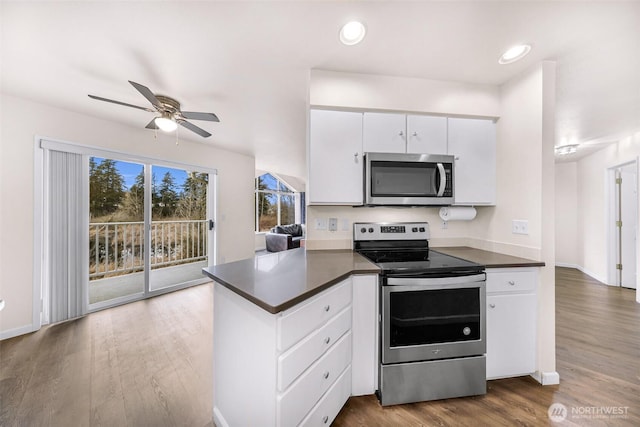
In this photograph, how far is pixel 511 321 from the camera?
5.41 ft

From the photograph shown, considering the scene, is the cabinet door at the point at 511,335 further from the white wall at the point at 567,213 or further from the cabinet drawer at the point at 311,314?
the white wall at the point at 567,213

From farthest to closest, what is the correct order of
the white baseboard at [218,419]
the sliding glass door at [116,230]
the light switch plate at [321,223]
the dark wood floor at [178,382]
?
the sliding glass door at [116,230], the light switch plate at [321,223], the dark wood floor at [178,382], the white baseboard at [218,419]

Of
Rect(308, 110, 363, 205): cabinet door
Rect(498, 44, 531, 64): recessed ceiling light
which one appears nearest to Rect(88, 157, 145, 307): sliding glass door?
Rect(308, 110, 363, 205): cabinet door

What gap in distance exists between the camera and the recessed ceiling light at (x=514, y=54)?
1605 mm

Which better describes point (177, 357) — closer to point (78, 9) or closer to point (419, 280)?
point (419, 280)

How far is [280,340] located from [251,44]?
182 centimetres

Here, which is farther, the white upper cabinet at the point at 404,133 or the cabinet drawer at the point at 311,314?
the white upper cabinet at the point at 404,133

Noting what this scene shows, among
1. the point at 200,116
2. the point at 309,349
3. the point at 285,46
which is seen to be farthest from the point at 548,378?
the point at 200,116

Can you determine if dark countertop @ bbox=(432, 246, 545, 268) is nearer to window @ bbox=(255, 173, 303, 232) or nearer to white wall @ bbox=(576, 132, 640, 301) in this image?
white wall @ bbox=(576, 132, 640, 301)

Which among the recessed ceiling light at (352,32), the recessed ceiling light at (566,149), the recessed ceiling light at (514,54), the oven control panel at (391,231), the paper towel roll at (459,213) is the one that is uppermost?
the recessed ceiling light at (352,32)

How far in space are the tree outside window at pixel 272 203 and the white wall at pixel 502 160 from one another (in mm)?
5905

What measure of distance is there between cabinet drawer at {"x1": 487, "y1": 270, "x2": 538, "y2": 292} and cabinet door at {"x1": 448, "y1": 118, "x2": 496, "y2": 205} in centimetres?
63

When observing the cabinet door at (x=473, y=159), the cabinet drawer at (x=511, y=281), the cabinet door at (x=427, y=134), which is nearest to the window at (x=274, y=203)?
the cabinet door at (x=427, y=134)

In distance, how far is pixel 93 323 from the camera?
2629 millimetres
